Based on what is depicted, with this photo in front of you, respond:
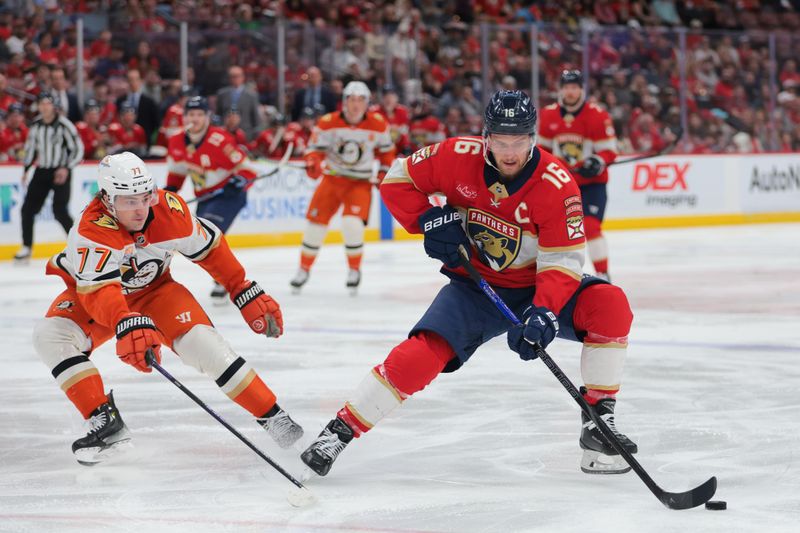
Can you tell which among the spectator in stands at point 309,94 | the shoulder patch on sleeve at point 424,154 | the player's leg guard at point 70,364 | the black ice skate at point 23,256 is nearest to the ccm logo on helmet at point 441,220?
the shoulder patch on sleeve at point 424,154

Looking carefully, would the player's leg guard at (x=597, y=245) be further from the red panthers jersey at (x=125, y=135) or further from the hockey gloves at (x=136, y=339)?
the hockey gloves at (x=136, y=339)

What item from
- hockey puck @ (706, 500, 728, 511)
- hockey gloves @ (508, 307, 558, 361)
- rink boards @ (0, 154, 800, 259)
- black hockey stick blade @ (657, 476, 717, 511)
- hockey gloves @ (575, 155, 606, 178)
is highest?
hockey gloves @ (508, 307, 558, 361)

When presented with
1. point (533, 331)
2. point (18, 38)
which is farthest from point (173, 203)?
point (18, 38)

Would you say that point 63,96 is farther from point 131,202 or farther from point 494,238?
point 494,238

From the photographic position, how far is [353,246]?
7.75m

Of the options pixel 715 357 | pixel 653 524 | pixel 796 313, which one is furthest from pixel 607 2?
pixel 653 524

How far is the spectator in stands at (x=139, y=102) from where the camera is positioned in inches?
415

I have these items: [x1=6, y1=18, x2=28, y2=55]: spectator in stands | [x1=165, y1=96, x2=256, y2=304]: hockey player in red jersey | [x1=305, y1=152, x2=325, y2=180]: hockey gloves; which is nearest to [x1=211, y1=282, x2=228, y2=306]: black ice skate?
[x1=165, y1=96, x2=256, y2=304]: hockey player in red jersey

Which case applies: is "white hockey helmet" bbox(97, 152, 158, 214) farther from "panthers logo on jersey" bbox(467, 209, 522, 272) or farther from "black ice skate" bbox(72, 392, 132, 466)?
"panthers logo on jersey" bbox(467, 209, 522, 272)

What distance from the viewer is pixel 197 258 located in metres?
3.57

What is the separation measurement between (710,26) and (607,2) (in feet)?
5.05

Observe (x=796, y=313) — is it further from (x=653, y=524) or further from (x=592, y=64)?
(x=592, y=64)

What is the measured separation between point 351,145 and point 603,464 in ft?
16.0

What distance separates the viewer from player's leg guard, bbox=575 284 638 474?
3.22m
